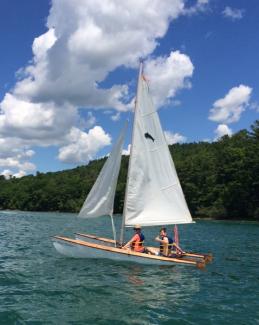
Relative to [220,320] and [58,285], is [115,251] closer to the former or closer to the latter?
[58,285]

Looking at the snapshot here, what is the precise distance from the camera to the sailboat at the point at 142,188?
2638cm

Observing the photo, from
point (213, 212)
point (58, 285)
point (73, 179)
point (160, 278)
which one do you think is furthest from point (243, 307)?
point (73, 179)

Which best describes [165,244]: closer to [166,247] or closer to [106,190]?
[166,247]

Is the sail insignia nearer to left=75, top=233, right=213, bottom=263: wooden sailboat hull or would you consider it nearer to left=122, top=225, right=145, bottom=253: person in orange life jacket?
left=122, top=225, right=145, bottom=253: person in orange life jacket

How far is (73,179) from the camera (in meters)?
192

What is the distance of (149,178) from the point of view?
27000 mm

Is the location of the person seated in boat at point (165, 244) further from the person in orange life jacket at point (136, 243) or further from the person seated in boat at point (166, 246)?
the person in orange life jacket at point (136, 243)

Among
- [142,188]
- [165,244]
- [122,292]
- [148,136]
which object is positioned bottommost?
[122,292]

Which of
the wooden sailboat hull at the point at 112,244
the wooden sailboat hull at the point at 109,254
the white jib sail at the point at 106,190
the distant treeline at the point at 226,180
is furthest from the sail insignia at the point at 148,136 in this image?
the distant treeline at the point at 226,180

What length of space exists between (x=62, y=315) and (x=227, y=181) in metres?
95.2

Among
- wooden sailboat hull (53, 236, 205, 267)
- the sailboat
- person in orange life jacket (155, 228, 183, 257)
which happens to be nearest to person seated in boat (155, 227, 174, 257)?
person in orange life jacket (155, 228, 183, 257)

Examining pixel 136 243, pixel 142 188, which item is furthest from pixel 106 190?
pixel 136 243

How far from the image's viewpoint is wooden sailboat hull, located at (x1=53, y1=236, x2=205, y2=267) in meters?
25.2

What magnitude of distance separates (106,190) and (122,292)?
9.13 meters
